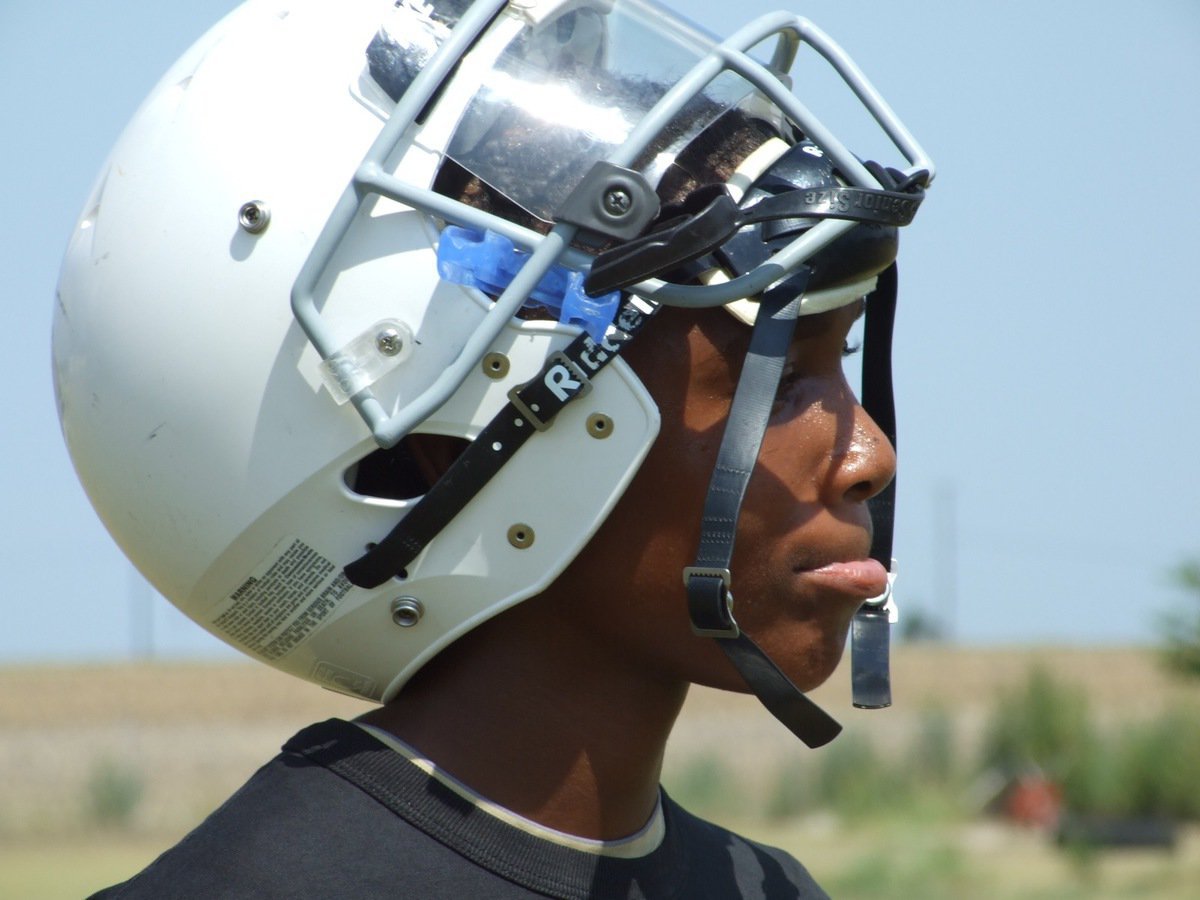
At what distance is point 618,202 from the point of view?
2264 millimetres

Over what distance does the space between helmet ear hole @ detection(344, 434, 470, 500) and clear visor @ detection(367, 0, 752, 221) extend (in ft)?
1.25

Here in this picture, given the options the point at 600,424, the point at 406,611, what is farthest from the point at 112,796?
the point at 600,424

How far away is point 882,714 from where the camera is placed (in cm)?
2848

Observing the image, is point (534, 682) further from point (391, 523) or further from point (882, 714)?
point (882, 714)

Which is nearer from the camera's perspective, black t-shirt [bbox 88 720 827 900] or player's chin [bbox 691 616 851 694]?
black t-shirt [bbox 88 720 827 900]

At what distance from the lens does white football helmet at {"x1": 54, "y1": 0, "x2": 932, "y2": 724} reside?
231 cm

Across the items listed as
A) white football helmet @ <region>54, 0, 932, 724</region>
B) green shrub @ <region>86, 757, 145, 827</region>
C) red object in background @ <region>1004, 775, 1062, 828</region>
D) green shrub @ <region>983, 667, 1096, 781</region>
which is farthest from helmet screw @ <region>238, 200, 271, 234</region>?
green shrub @ <region>983, 667, 1096, 781</region>

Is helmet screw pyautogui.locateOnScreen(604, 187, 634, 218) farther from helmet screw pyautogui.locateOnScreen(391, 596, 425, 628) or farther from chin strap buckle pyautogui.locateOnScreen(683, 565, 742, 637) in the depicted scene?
helmet screw pyautogui.locateOnScreen(391, 596, 425, 628)

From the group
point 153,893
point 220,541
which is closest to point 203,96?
point 220,541

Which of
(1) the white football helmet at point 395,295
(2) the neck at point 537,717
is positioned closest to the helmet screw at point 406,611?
(1) the white football helmet at point 395,295

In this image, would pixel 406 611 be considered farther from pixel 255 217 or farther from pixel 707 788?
pixel 707 788

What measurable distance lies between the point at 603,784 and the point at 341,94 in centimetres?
113

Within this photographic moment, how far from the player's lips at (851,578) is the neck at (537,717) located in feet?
1.01

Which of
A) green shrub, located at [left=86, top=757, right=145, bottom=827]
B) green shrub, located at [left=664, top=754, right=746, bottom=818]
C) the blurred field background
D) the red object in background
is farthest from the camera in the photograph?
the red object in background
